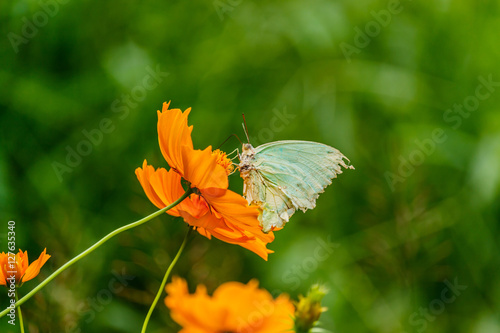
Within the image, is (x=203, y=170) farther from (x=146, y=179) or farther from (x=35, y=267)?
(x=35, y=267)

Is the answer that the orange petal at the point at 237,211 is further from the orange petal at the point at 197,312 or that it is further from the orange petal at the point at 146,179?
the orange petal at the point at 197,312

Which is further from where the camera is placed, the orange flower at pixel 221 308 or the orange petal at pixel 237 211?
the orange petal at pixel 237 211

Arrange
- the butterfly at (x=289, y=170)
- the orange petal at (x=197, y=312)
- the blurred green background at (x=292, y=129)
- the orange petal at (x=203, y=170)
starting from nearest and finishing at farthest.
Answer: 1. the orange petal at (x=197, y=312)
2. the orange petal at (x=203, y=170)
3. the butterfly at (x=289, y=170)
4. the blurred green background at (x=292, y=129)

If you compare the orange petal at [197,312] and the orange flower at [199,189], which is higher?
the orange flower at [199,189]

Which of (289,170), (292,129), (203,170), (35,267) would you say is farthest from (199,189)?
(292,129)

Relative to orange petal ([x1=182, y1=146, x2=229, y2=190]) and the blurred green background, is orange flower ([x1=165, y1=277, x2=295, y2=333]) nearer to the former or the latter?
orange petal ([x1=182, y1=146, x2=229, y2=190])

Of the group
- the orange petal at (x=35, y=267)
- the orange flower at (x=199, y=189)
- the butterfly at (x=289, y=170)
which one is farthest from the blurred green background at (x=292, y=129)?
the orange petal at (x=35, y=267)

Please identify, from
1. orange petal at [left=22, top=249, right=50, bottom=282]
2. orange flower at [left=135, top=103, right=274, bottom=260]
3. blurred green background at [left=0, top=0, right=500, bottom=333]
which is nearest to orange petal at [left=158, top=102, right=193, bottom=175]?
orange flower at [left=135, top=103, right=274, bottom=260]

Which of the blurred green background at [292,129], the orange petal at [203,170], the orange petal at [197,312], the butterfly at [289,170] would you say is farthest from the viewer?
the blurred green background at [292,129]
